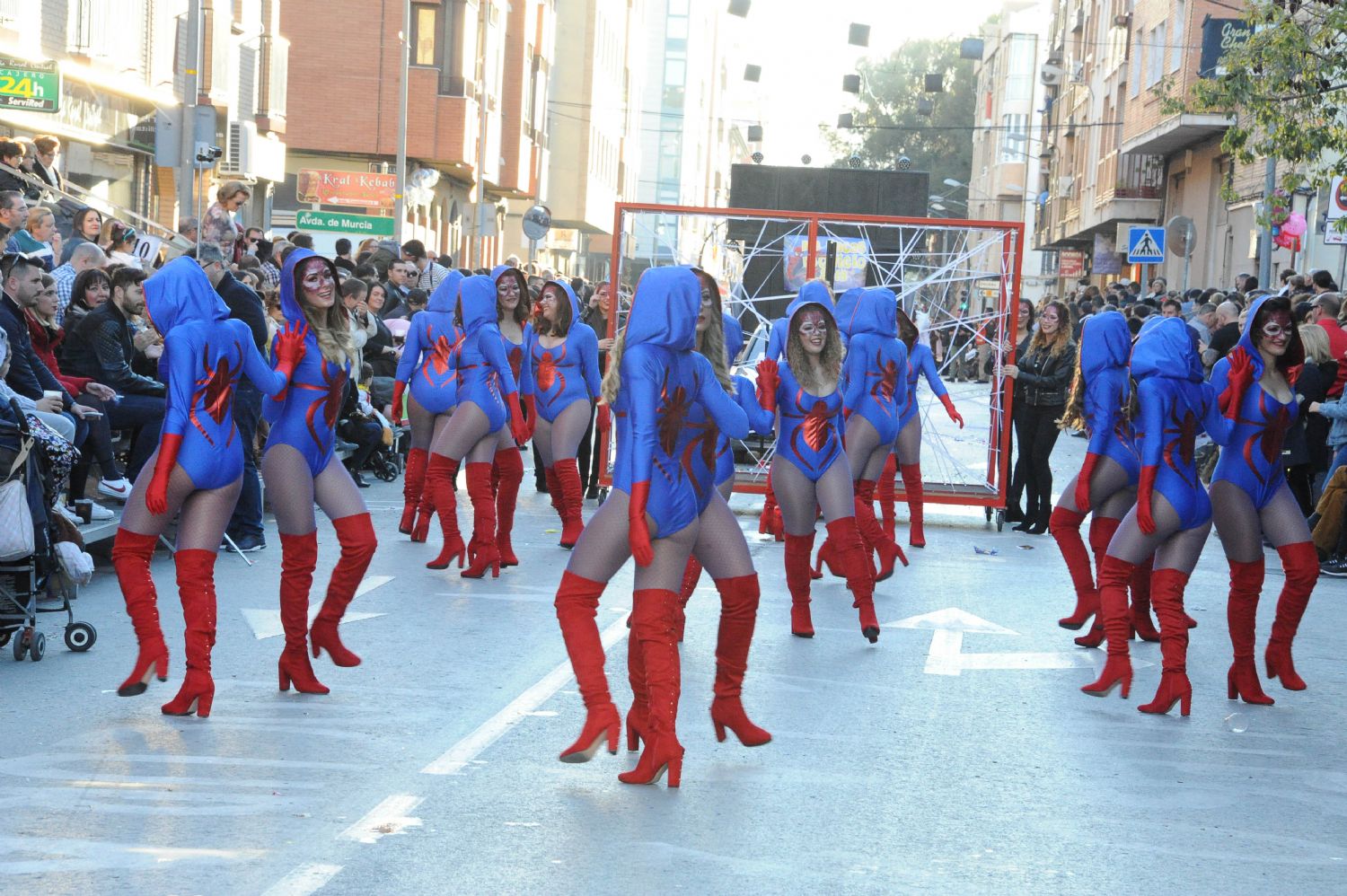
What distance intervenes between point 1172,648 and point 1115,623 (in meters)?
0.40

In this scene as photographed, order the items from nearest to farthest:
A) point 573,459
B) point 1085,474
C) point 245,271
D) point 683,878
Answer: point 683,878, point 1085,474, point 573,459, point 245,271

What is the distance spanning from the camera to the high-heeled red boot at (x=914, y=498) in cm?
1520

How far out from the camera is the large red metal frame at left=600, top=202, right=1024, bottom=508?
16875mm

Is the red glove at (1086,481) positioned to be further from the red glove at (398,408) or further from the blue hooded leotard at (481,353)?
the red glove at (398,408)

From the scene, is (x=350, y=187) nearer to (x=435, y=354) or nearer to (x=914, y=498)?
(x=914, y=498)

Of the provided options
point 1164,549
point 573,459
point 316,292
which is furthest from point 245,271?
point 1164,549

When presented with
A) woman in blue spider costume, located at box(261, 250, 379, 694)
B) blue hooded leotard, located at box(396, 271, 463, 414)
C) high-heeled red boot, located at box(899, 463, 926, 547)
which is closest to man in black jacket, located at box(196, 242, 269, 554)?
blue hooded leotard, located at box(396, 271, 463, 414)

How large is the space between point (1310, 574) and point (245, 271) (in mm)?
10086

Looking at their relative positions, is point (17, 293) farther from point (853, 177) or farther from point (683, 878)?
point (853, 177)

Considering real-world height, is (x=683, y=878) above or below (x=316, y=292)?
below

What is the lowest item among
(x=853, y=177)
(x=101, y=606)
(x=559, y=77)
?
(x=101, y=606)

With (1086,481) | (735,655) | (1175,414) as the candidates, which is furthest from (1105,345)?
(735,655)

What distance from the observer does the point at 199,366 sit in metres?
8.01

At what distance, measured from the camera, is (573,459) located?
14.1 m
